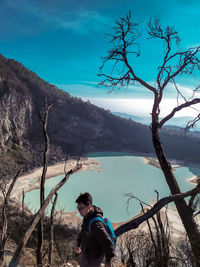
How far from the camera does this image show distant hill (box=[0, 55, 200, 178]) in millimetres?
59281

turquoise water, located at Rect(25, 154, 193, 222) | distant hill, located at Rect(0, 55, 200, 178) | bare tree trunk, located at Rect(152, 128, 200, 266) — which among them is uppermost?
distant hill, located at Rect(0, 55, 200, 178)

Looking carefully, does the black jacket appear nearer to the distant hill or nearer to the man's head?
the man's head

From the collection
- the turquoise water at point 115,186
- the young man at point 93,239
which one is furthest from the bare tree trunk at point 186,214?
the turquoise water at point 115,186

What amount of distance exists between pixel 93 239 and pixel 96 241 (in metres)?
0.05

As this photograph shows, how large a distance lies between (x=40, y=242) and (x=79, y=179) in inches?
1535

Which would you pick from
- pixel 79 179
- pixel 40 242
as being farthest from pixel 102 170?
pixel 40 242

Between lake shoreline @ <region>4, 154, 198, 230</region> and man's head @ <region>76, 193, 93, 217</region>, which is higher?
man's head @ <region>76, 193, 93, 217</region>

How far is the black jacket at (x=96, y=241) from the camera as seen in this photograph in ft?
Answer: 8.61

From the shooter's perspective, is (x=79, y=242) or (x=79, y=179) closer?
(x=79, y=242)

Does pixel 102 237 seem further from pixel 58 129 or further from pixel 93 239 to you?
pixel 58 129

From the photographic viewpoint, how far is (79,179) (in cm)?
4478

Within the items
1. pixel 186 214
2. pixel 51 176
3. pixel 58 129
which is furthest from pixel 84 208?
pixel 58 129

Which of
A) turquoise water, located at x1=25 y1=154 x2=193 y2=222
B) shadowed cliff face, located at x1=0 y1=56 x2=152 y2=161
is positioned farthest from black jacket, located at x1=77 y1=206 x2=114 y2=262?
shadowed cliff face, located at x1=0 y1=56 x2=152 y2=161

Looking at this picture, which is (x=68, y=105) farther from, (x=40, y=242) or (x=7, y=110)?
(x=40, y=242)
